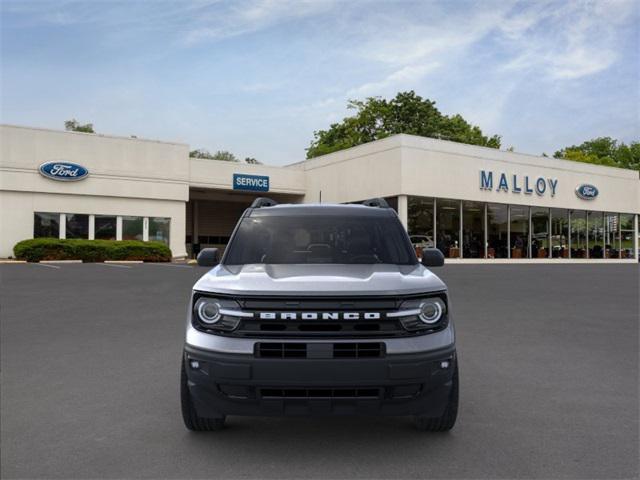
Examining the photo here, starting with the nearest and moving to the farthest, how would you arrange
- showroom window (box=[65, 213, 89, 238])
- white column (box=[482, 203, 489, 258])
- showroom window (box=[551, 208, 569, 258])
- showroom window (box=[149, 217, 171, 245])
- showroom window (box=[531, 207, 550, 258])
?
1. showroom window (box=[65, 213, 89, 238])
2. showroom window (box=[149, 217, 171, 245])
3. white column (box=[482, 203, 489, 258])
4. showroom window (box=[531, 207, 550, 258])
5. showroom window (box=[551, 208, 569, 258])

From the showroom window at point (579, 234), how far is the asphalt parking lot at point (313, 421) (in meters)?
37.4

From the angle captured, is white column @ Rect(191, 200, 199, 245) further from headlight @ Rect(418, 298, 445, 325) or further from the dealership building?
headlight @ Rect(418, 298, 445, 325)

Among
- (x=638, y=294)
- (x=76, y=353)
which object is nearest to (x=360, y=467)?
(x=76, y=353)

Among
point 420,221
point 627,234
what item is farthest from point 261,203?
point 627,234

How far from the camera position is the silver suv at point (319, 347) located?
3.44 m

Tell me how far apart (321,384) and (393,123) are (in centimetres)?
5836

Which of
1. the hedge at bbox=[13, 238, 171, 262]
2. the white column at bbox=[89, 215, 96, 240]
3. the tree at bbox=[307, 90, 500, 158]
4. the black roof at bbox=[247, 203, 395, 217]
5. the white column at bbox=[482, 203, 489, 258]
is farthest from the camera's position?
the tree at bbox=[307, 90, 500, 158]

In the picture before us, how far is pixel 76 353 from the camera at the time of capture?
6.83 meters

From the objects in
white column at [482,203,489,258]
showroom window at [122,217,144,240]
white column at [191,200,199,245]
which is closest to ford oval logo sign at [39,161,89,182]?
showroom window at [122,217,144,240]

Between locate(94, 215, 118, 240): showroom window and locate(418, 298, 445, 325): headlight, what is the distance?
33258 mm

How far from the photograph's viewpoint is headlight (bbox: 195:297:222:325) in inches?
145

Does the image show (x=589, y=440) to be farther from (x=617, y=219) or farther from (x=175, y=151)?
(x=617, y=219)

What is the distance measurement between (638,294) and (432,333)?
13546 mm

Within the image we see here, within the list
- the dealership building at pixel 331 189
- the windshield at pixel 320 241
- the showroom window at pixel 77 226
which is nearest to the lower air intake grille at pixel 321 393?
the windshield at pixel 320 241
